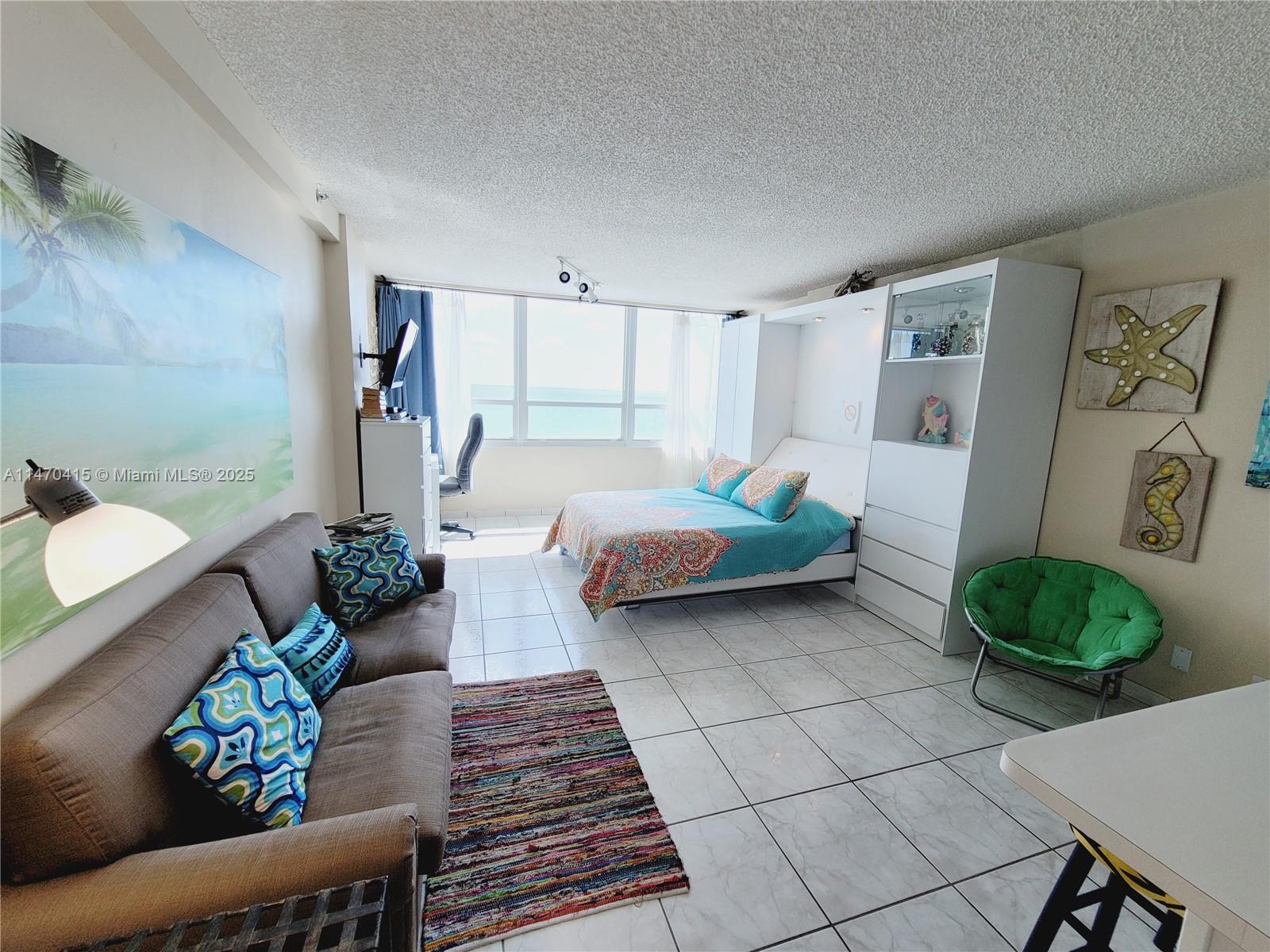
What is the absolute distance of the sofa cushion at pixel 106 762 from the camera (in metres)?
0.89

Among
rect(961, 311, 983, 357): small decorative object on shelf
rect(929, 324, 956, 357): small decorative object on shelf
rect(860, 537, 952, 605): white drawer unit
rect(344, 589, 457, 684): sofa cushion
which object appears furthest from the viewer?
rect(929, 324, 956, 357): small decorative object on shelf

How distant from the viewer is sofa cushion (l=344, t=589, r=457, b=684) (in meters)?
1.93

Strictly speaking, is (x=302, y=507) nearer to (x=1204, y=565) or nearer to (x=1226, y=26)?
(x=1226, y=26)

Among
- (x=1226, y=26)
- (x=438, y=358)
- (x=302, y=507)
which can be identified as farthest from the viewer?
A: (x=438, y=358)

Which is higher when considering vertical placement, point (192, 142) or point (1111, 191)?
point (1111, 191)

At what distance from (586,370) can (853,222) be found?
3.60 m

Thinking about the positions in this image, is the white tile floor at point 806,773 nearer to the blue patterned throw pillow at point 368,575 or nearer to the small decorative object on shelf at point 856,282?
the blue patterned throw pillow at point 368,575

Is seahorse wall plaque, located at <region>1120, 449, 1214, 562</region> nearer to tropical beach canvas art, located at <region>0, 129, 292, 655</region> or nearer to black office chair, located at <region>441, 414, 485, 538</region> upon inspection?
tropical beach canvas art, located at <region>0, 129, 292, 655</region>

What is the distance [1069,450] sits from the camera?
9.38ft

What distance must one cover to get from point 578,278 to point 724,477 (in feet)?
7.13

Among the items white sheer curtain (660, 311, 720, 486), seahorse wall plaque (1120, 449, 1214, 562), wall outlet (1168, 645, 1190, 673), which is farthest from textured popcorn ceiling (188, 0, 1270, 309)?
white sheer curtain (660, 311, 720, 486)

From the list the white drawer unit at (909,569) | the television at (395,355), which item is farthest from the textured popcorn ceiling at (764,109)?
the white drawer unit at (909,569)

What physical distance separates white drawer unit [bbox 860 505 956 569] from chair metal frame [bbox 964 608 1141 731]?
44 cm

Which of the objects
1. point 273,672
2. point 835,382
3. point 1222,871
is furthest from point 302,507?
point 835,382
